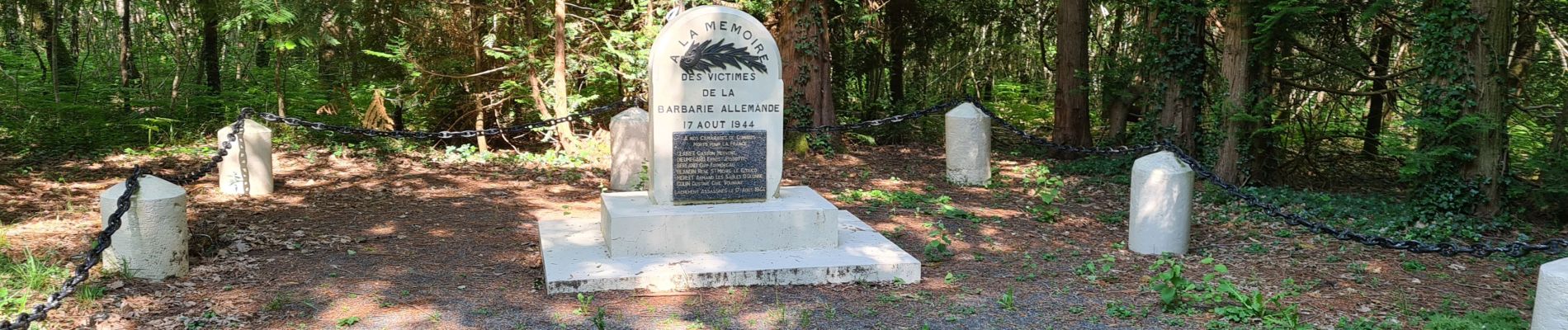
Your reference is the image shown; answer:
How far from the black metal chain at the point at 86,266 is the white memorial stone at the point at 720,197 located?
2208mm

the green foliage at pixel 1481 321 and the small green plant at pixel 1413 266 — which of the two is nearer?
the green foliage at pixel 1481 321

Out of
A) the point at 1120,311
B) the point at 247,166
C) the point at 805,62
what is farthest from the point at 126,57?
the point at 1120,311

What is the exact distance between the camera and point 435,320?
5.14 meters

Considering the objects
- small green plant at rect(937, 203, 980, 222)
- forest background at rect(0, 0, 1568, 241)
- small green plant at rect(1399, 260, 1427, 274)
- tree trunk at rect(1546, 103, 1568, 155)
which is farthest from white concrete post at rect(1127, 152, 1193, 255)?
tree trunk at rect(1546, 103, 1568, 155)

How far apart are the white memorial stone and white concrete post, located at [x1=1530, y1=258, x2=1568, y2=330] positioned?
10.1 feet

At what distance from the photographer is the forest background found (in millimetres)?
8070

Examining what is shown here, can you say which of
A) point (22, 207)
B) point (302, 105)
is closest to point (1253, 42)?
point (22, 207)

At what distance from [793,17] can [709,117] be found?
6.04 metres

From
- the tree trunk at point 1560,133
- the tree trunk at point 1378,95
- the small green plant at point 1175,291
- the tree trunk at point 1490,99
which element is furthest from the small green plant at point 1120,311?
the tree trunk at point 1378,95

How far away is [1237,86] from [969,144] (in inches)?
106

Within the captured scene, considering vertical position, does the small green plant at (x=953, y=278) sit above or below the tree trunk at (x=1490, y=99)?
below

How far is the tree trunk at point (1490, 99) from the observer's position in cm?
775

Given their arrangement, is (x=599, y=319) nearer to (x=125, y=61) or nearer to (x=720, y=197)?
(x=720, y=197)

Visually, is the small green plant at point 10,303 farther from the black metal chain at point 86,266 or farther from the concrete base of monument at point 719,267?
the concrete base of monument at point 719,267
